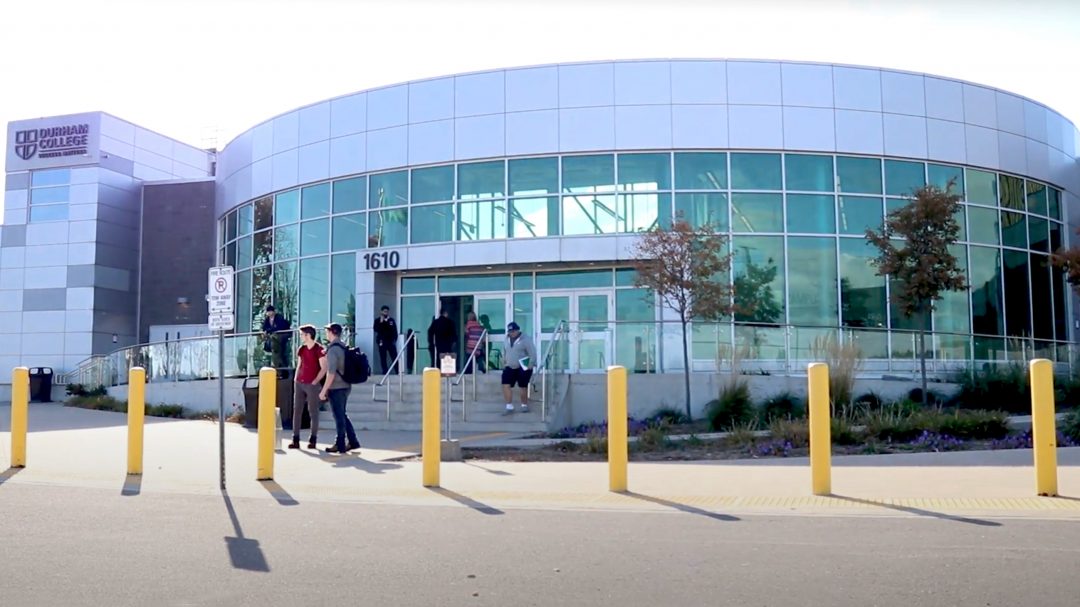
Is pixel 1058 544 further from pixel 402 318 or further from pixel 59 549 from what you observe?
pixel 402 318

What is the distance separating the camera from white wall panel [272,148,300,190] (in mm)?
26172

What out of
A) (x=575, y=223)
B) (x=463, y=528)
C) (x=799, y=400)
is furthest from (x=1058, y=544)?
(x=575, y=223)

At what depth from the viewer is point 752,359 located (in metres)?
18.2

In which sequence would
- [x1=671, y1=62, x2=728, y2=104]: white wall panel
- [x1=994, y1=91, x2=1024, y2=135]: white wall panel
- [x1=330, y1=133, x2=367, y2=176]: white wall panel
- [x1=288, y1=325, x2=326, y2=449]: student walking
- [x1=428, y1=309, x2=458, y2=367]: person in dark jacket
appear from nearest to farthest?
1. [x1=288, y1=325, x2=326, y2=449]: student walking
2. [x1=428, y1=309, x2=458, y2=367]: person in dark jacket
3. [x1=671, y1=62, x2=728, y2=104]: white wall panel
4. [x1=994, y1=91, x2=1024, y2=135]: white wall panel
5. [x1=330, y1=133, x2=367, y2=176]: white wall panel

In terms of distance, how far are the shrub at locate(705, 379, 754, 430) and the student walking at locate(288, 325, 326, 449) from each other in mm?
5980

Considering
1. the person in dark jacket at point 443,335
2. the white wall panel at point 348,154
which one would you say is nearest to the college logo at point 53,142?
the white wall panel at point 348,154

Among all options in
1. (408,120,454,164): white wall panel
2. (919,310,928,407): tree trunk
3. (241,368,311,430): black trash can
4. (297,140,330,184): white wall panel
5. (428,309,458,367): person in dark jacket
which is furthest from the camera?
(297,140,330,184): white wall panel

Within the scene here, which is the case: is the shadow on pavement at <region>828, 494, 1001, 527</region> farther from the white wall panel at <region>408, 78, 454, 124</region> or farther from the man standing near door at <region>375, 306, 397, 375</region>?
the white wall panel at <region>408, 78, 454, 124</region>

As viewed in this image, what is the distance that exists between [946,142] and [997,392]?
7999 millimetres

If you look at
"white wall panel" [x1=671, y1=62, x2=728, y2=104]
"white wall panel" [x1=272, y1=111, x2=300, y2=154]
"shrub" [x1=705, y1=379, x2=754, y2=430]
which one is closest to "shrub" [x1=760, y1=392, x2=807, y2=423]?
"shrub" [x1=705, y1=379, x2=754, y2=430]

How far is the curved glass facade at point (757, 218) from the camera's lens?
2292 centimetres

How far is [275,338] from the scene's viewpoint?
2098 cm

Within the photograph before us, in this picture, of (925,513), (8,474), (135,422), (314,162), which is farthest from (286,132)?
(925,513)

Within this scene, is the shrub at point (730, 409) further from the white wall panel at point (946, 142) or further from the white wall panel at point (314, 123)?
the white wall panel at point (314, 123)
